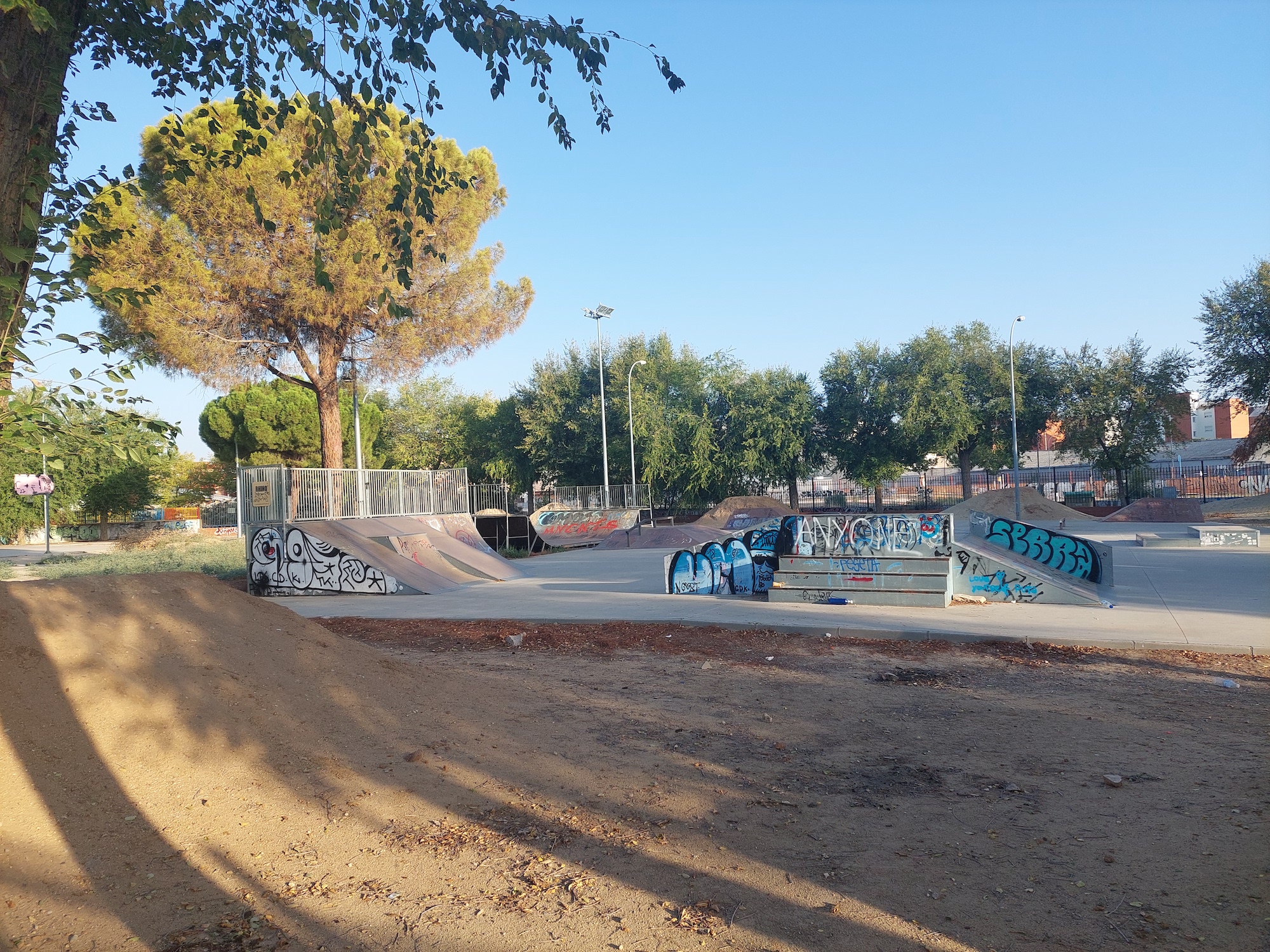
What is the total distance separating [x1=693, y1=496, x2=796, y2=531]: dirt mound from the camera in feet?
128

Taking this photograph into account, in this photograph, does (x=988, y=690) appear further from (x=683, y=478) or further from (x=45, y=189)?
(x=683, y=478)

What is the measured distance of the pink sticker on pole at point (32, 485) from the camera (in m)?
33.5

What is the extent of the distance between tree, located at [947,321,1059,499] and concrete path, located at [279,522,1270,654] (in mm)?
25020

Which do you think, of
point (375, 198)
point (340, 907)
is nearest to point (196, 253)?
point (375, 198)

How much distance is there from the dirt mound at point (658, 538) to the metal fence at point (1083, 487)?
55.0ft

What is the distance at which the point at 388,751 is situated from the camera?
16.0ft

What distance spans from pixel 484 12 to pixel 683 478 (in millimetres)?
39350

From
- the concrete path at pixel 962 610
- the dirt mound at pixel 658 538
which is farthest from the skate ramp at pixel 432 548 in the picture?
the dirt mound at pixel 658 538

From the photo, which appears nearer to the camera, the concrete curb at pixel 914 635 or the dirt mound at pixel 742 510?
the concrete curb at pixel 914 635

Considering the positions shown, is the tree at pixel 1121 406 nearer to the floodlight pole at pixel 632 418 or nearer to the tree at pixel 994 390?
the tree at pixel 994 390

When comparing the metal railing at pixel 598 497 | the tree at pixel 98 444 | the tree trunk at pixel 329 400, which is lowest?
the metal railing at pixel 598 497

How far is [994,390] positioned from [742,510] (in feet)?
49.4

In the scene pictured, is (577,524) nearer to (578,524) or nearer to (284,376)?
(578,524)

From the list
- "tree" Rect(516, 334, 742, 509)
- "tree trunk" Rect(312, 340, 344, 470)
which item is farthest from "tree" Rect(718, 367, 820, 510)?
"tree trunk" Rect(312, 340, 344, 470)
